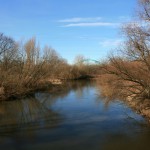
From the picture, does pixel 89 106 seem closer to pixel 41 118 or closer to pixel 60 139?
pixel 41 118

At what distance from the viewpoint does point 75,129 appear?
15.3m

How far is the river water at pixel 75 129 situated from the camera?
41.4ft

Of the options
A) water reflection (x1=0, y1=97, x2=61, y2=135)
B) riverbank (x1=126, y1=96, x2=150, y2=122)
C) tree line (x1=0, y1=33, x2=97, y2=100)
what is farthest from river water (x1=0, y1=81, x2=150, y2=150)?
tree line (x1=0, y1=33, x2=97, y2=100)

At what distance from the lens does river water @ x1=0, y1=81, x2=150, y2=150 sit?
41.4ft

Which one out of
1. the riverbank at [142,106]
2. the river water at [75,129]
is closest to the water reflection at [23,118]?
the river water at [75,129]

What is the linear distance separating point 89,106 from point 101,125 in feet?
23.2

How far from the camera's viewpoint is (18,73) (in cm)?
3334

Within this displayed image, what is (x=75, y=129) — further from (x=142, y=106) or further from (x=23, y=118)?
(x=142, y=106)

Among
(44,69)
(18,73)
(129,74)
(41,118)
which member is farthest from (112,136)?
(44,69)

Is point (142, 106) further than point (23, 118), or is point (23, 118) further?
point (23, 118)

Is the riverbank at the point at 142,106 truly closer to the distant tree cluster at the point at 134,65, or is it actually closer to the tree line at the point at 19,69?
the distant tree cluster at the point at 134,65

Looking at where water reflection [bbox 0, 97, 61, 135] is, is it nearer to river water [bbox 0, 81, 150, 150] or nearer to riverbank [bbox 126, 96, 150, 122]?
river water [bbox 0, 81, 150, 150]

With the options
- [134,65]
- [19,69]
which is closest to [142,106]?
[134,65]

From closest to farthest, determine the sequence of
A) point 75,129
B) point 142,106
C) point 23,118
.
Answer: point 75,129 → point 142,106 → point 23,118
